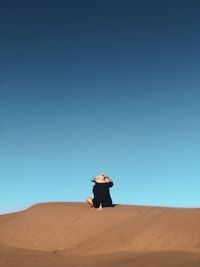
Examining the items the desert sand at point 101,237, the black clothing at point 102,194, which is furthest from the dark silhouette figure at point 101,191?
the desert sand at point 101,237

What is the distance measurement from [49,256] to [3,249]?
8.76 ft

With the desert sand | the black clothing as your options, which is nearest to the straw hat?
the black clothing

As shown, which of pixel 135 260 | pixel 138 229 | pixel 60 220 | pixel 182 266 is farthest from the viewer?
pixel 60 220

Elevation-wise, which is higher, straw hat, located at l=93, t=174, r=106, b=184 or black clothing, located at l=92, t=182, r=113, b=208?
straw hat, located at l=93, t=174, r=106, b=184

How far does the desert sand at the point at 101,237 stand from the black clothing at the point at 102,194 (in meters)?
0.46

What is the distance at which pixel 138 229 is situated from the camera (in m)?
16.7

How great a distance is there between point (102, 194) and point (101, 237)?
2.76 metres

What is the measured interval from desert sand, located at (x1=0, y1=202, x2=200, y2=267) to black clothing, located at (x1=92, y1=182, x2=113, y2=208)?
18.2 inches

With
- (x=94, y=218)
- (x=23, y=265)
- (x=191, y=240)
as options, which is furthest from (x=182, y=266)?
(x=94, y=218)

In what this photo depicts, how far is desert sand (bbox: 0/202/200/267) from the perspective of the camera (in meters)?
13.9

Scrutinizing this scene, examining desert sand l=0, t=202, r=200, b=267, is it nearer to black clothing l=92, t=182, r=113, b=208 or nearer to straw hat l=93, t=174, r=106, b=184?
black clothing l=92, t=182, r=113, b=208

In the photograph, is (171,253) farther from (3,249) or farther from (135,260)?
(3,249)

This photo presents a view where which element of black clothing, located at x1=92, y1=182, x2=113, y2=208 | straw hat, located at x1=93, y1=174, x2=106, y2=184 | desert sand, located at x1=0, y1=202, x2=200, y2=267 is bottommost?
desert sand, located at x1=0, y1=202, x2=200, y2=267

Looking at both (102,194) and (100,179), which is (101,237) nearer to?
(102,194)
